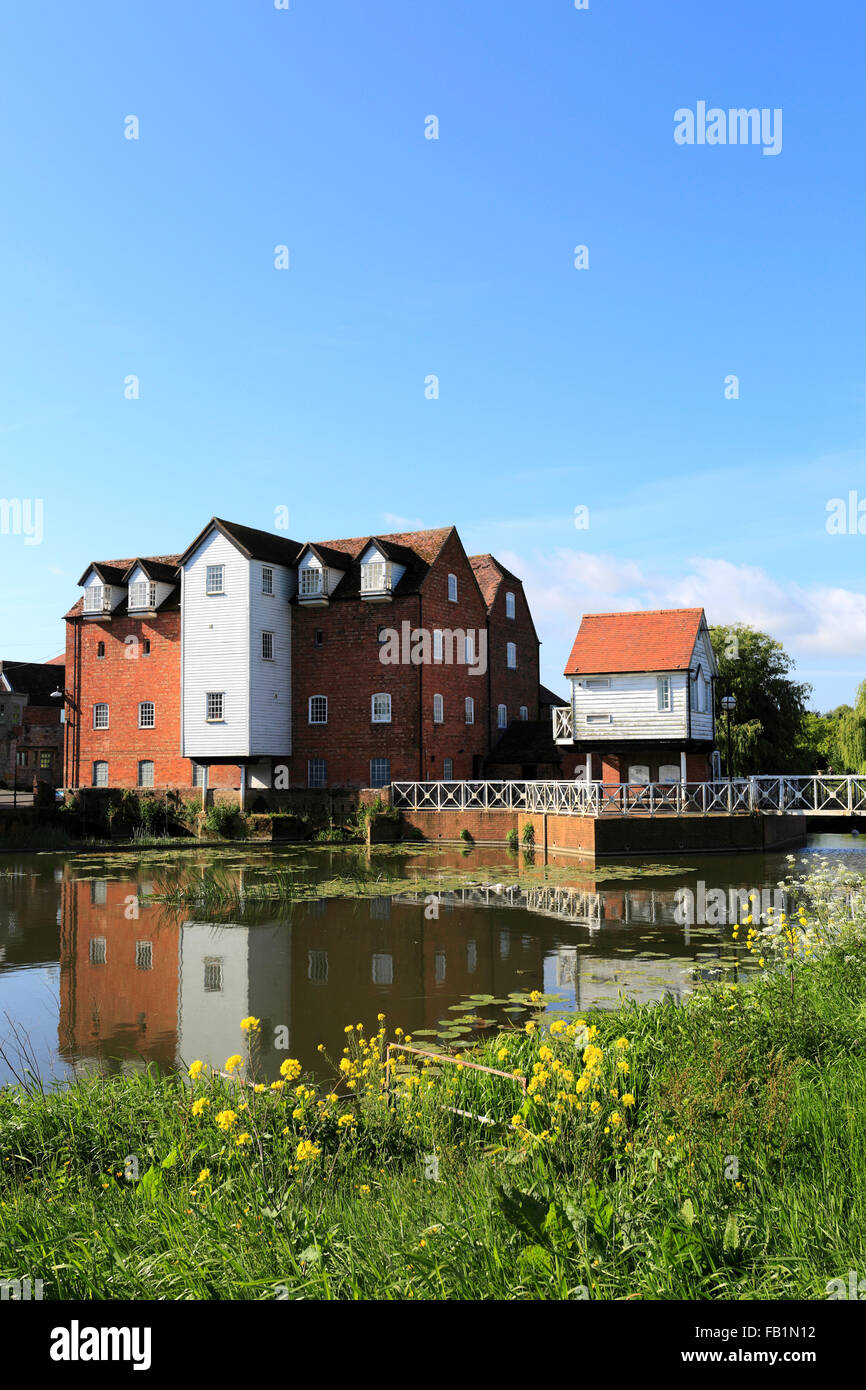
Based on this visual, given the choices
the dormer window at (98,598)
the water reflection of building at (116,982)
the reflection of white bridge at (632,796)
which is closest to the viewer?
the water reflection of building at (116,982)

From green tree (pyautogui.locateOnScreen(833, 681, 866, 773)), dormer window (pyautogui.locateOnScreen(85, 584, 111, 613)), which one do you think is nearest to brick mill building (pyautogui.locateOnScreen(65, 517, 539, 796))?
dormer window (pyautogui.locateOnScreen(85, 584, 111, 613))

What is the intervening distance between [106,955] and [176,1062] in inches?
261

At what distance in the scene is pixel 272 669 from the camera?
4209 cm

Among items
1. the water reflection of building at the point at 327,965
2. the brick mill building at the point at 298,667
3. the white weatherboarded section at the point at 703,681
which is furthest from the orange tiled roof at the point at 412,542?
the water reflection of building at the point at 327,965

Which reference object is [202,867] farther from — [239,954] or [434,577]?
[434,577]

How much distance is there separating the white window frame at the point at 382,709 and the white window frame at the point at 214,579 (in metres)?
7.97

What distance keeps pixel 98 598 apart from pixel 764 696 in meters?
34.7

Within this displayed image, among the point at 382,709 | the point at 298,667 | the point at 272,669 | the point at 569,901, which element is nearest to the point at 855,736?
the point at 382,709

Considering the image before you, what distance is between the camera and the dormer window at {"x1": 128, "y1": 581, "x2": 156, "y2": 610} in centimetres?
4572

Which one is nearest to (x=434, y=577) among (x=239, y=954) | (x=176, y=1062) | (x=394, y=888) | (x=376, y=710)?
(x=376, y=710)

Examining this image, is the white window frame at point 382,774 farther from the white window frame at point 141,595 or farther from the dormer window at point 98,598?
the dormer window at point 98,598

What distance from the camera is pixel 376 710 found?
41.1 m

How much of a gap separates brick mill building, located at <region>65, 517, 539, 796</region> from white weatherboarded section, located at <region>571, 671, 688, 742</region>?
20.2 feet

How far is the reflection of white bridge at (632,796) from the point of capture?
32.7m
